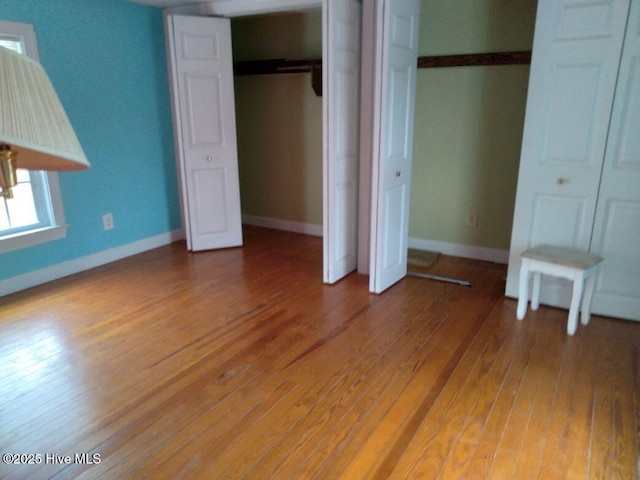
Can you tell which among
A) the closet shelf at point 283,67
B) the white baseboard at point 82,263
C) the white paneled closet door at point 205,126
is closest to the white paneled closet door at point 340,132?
the closet shelf at point 283,67

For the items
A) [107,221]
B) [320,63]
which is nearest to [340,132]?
[320,63]

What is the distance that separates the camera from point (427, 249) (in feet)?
14.3

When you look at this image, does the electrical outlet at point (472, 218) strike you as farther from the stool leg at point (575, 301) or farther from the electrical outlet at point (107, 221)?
the electrical outlet at point (107, 221)

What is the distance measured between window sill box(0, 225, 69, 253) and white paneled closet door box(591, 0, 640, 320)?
3.95 metres

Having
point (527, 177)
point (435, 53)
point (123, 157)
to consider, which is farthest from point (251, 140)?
point (527, 177)

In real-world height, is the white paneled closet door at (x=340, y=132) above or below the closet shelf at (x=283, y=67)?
below

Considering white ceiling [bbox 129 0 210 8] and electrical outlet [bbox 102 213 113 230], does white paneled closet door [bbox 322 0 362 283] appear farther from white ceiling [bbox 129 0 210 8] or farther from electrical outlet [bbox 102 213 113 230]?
electrical outlet [bbox 102 213 113 230]

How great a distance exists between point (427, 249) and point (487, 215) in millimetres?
657

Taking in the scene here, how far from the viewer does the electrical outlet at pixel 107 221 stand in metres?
3.92

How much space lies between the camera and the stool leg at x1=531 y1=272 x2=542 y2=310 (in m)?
2.96

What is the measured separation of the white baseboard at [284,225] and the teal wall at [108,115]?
1.07 metres

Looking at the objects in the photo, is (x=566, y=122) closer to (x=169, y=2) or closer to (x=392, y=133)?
(x=392, y=133)

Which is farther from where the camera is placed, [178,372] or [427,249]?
[427,249]

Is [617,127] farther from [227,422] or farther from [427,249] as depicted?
[227,422]
